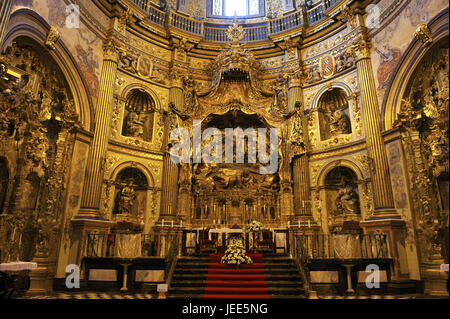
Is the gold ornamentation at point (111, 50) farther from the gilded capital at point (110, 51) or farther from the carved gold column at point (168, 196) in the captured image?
the carved gold column at point (168, 196)

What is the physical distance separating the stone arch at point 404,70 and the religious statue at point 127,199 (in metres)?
11.7

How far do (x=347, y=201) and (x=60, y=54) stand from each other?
13.8 meters

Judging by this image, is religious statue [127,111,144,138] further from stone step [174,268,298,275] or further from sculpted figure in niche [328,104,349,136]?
sculpted figure in niche [328,104,349,136]

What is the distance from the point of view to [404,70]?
1131cm

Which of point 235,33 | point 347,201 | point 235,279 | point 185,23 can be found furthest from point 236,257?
point 185,23

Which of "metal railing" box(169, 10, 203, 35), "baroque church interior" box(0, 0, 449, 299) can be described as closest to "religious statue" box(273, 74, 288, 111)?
"baroque church interior" box(0, 0, 449, 299)

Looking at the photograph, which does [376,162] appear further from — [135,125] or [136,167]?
[135,125]

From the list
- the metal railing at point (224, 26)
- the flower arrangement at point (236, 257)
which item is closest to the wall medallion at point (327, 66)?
the metal railing at point (224, 26)

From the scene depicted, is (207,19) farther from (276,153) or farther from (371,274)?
(371,274)

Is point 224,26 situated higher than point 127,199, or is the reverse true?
point 224,26

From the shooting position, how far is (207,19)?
18547mm

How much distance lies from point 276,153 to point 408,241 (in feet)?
23.8

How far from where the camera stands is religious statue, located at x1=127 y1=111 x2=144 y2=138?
49.1 ft

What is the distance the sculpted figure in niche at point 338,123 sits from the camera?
1452 centimetres
